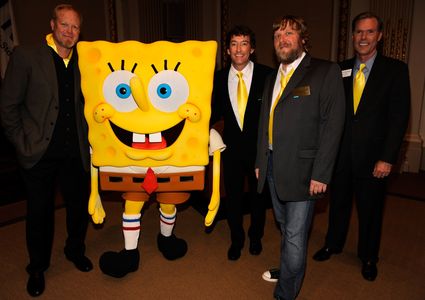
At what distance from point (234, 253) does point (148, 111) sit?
1.07 meters

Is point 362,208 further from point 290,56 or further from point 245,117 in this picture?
point 290,56

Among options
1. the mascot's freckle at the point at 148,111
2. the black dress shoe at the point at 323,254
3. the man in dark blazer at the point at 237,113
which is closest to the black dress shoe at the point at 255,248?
the man in dark blazer at the point at 237,113

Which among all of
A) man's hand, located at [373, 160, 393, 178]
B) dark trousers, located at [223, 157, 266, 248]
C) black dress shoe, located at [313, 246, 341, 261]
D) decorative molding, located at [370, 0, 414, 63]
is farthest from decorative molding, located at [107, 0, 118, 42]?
man's hand, located at [373, 160, 393, 178]

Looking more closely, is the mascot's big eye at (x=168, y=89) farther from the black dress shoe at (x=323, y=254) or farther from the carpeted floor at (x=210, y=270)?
the black dress shoe at (x=323, y=254)

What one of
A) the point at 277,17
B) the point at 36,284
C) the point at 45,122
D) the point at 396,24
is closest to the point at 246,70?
the point at 45,122

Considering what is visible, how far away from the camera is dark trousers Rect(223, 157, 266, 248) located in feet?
7.22

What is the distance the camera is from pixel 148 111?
70.2 inches

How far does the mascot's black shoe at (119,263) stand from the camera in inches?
80.3

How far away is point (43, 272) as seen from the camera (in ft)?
6.86

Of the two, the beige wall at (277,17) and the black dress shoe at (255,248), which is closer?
the black dress shoe at (255,248)

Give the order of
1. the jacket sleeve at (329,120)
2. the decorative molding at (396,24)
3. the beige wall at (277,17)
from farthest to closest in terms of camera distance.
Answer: the beige wall at (277,17), the decorative molding at (396,24), the jacket sleeve at (329,120)

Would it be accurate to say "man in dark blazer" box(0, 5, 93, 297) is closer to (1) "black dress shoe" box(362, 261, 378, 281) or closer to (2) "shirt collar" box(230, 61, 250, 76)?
(2) "shirt collar" box(230, 61, 250, 76)

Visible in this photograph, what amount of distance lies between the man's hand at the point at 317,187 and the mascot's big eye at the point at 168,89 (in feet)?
2.35

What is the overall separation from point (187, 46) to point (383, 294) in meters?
1.63
